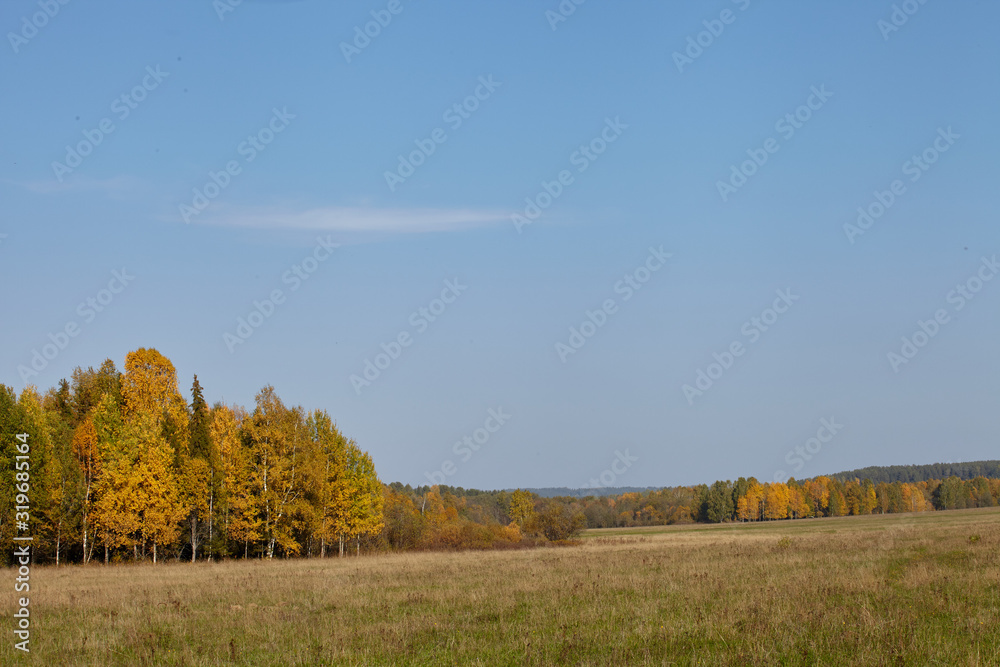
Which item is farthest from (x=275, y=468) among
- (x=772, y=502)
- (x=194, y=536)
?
(x=772, y=502)

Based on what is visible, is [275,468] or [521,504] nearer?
→ [275,468]

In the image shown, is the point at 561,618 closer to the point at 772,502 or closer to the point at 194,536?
the point at 194,536

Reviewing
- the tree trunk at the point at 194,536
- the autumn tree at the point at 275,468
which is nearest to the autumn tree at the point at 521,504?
the autumn tree at the point at 275,468

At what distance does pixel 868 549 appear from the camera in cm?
2981

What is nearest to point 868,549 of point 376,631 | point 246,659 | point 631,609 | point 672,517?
point 631,609

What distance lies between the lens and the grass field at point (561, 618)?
1205cm

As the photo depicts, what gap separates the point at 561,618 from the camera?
15352mm

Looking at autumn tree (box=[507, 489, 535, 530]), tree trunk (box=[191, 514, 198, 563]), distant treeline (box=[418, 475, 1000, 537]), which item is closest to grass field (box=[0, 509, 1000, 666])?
tree trunk (box=[191, 514, 198, 563])

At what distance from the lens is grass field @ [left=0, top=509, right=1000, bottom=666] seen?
12.1 metres

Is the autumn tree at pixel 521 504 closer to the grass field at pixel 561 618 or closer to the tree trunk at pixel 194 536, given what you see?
the tree trunk at pixel 194 536

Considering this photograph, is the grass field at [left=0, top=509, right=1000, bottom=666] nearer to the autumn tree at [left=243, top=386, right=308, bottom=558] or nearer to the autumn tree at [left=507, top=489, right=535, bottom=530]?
the autumn tree at [left=243, top=386, right=308, bottom=558]

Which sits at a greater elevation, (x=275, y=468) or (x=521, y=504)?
(x=275, y=468)

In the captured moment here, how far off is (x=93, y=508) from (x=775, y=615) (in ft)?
136

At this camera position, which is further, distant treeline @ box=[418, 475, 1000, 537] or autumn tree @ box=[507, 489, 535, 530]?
distant treeline @ box=[418, 475, 1000, 537]
